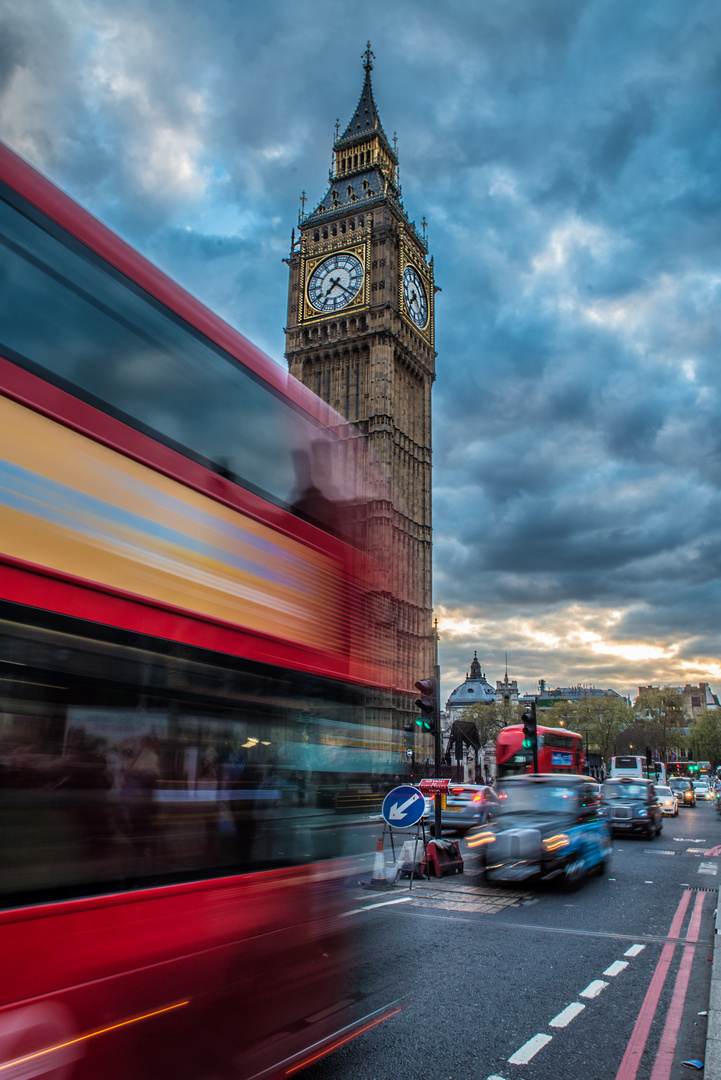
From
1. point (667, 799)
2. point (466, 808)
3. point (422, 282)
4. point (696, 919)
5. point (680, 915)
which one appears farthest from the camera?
point (422, 282)

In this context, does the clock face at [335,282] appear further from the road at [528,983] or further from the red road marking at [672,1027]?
the red road marking at [672,1027]

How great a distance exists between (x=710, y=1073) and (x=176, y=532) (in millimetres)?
4071

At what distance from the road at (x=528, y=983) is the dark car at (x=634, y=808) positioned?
26.2 ft

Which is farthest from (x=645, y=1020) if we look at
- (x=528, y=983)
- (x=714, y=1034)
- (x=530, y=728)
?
(x=530, y=728)

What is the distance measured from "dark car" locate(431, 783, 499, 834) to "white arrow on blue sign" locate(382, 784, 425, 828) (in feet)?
28.0

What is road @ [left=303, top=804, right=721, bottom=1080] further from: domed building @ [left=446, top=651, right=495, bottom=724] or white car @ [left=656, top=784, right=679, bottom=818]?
domed building @ [left=446, top=651, right=495, bottom=724]

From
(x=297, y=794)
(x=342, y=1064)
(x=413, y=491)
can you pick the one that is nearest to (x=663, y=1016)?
(x=342, y=1064)

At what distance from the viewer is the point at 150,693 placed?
3.10 m

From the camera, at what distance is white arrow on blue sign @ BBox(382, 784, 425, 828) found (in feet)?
28.0

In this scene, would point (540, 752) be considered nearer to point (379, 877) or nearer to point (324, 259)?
point (379, 877)

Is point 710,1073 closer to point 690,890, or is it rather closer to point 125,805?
point 125,805

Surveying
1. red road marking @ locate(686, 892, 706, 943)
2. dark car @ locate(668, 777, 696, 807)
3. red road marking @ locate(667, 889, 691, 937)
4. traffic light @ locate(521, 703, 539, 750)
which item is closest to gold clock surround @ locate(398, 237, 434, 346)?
dark car @ locate(668, 777, 696, 807)

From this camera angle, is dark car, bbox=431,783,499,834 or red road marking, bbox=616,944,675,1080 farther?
dark car, bbox=431,783,499,834

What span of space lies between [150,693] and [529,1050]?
350 centimetres
